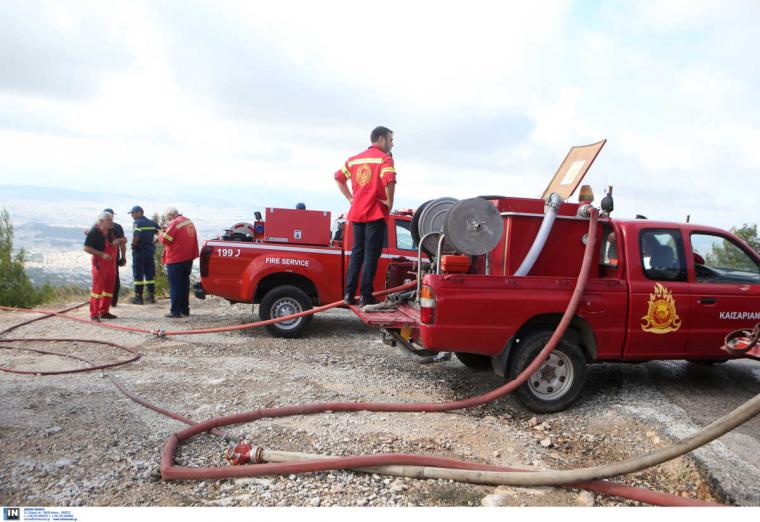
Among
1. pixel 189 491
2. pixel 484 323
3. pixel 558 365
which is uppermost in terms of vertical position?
pixel 484 323

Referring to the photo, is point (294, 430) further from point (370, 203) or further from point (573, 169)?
point (573, 169)

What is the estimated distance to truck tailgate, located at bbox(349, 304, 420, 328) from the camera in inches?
193

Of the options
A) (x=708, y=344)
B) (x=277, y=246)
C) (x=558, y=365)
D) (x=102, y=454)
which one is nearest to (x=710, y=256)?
(x=708, y=344)

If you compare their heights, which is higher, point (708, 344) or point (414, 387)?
point (708, 344)

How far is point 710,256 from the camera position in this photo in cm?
595

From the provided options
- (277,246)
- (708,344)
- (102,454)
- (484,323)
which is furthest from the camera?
(277,246)

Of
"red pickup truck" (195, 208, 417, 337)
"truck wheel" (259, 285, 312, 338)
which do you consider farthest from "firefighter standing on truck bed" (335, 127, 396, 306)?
"truck wheel" (259, 285, 312, 338)

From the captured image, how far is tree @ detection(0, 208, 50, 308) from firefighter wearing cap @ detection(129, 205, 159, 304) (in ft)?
12.7

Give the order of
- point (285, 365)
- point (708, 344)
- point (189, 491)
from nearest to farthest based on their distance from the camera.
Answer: point (189, 491) → point (708, 344) → point (285, 365)

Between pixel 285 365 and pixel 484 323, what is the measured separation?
2.56 m

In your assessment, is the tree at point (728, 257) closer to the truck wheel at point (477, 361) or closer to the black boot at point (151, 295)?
the truck wheel at point (477, 361)

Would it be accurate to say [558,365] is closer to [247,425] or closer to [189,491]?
[247,425]

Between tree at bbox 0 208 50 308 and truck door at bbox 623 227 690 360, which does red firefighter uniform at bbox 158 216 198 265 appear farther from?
truck door at bbox 623 227 690 360

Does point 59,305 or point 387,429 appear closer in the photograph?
point 387,429
